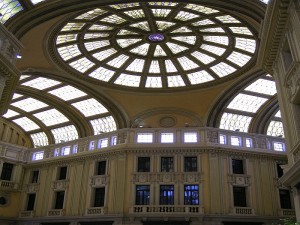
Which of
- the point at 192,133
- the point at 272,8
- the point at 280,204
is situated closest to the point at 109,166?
the point at 192,133

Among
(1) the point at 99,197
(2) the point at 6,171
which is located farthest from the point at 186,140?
(2) the point at 6,171

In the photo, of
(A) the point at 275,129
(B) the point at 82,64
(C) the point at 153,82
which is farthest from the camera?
(A) the point at 275,129

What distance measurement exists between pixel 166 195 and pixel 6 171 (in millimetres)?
18122

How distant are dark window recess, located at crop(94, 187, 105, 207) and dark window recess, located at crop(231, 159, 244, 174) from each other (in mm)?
12379

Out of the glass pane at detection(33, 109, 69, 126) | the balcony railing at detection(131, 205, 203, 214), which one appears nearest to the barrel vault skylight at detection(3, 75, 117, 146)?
the glass pane at detection(33, 109, 69, 126)

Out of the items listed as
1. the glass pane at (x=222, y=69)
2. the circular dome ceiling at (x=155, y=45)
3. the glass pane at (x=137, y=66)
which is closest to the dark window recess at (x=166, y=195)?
the circular dome ceiling at (x=155, y=45)

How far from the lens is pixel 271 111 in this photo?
34562mm

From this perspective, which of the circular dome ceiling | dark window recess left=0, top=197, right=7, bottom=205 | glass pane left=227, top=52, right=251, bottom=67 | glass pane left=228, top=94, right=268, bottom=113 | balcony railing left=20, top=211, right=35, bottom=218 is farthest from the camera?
dark window recess left=0, top=197, right=7, bottom=205

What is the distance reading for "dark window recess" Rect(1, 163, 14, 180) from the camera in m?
37.1

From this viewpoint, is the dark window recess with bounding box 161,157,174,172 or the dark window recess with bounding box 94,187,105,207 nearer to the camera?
the dark window recess with bounding box 161,157,174,172

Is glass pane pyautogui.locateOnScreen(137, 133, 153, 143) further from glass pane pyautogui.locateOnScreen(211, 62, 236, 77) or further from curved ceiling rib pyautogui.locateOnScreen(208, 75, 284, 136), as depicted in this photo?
glass pane pyautogui.locateOnScreen(211, 62, 236, 77)

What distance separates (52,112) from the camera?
38.2m

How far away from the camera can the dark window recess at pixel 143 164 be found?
106 ft

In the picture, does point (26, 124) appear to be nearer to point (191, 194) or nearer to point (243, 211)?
point (191, 194)
